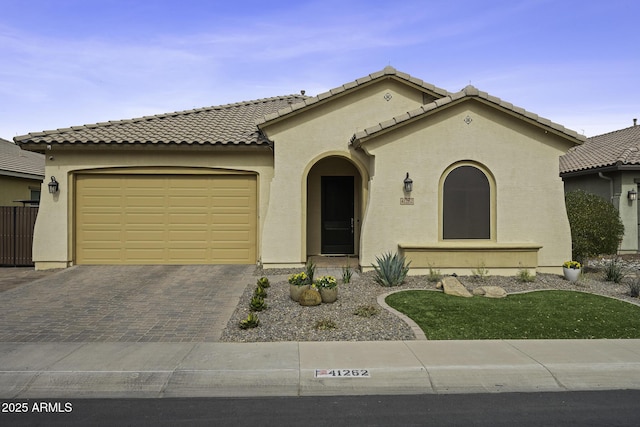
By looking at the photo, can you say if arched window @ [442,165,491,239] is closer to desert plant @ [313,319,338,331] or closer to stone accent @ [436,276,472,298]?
stone accent @ [436,276,472,298]

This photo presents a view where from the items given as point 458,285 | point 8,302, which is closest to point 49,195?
point 8,302

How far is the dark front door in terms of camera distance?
14.1m

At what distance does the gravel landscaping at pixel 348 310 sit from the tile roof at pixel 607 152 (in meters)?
6.52

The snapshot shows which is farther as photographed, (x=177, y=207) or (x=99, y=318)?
(x=177, y=207)

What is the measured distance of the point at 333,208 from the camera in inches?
Result: 557

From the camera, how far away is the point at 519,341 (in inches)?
257

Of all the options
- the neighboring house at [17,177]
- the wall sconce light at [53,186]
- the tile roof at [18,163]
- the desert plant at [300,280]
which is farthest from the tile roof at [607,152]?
the tile roof at [18,163]

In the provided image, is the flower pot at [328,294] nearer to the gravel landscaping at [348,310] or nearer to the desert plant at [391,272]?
the gravel landscaping at [348,310]

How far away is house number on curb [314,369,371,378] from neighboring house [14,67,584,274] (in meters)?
5.90

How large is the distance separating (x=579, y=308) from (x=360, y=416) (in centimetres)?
601

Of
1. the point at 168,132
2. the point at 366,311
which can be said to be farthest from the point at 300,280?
the point at 168,132

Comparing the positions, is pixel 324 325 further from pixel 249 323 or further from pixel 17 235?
pixel 17 235

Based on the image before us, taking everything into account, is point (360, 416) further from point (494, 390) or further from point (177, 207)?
point (177, 207)

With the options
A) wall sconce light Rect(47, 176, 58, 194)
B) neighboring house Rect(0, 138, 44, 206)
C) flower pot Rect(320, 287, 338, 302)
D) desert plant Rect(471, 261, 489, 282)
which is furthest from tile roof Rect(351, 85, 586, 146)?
neighboring house Rect(0, 138, 44, 206)
